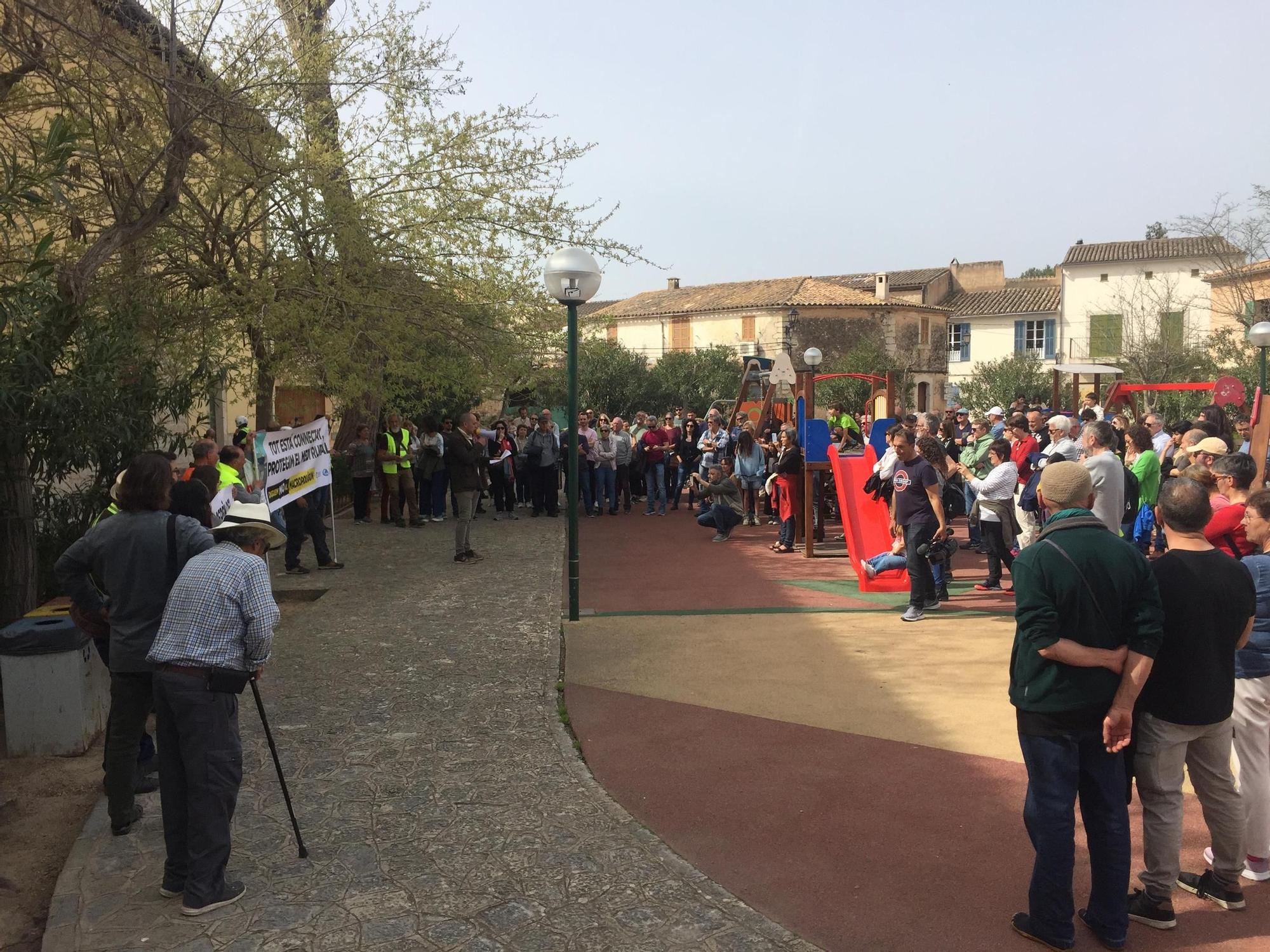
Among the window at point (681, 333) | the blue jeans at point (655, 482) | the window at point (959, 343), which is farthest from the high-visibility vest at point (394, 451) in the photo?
the window at point (959, 343)

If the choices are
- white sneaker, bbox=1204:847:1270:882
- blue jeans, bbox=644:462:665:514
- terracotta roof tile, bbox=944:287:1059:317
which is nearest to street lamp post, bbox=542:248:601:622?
white sneaker, bbox=1204:847:1270:882

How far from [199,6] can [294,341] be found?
3867 mm

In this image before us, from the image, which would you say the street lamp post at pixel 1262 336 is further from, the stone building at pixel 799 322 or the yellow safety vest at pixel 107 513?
the stone building at pixel 799 322

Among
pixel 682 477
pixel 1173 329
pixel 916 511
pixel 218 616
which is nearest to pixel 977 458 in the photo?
pixel 916 511

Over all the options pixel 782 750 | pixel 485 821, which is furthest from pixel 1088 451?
pixel 485 821

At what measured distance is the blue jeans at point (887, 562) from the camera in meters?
9.81

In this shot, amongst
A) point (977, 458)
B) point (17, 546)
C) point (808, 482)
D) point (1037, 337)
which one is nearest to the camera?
point (17, 546)

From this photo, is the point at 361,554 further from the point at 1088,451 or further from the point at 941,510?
the point at 1088,451

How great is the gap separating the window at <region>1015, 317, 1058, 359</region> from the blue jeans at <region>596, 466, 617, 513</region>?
119 ft

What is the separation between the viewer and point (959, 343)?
53.5 metres

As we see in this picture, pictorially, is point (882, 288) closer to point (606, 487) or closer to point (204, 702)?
point (606, 487)

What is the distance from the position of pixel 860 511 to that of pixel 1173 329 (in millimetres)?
32765

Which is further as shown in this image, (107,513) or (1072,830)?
A: (107,513)

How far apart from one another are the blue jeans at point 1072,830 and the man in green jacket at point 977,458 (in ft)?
28.5
